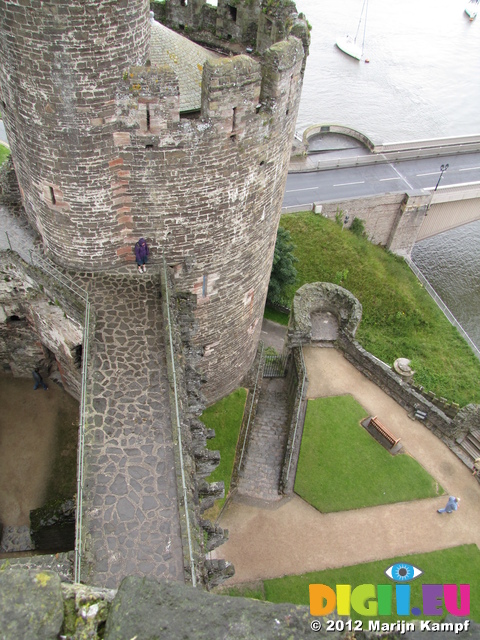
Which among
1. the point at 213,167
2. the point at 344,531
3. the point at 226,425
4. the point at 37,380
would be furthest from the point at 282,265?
the point at 213,167

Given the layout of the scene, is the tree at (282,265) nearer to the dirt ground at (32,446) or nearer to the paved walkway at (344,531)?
the paved walkway at (344,531)

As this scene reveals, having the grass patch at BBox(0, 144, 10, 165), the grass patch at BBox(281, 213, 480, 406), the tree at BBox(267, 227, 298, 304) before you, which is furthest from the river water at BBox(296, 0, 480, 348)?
the grass patch at BBox(0, 144, 10, 165)

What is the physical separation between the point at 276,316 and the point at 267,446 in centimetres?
1236

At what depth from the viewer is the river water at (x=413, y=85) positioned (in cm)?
3544

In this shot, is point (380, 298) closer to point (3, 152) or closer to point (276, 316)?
point (276, 316)

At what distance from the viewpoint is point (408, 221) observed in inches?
1268

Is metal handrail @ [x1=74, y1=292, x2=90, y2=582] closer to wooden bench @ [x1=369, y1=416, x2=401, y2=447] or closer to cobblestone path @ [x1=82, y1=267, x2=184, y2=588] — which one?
cobblestone path @ [x1=82, y1=267, x2=184, y2=588]

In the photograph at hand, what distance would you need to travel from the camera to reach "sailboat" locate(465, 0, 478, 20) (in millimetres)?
59812

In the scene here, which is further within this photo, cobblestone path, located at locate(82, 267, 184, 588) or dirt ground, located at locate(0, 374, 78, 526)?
dirt ground, located at locate(0, 374, 78, 526)

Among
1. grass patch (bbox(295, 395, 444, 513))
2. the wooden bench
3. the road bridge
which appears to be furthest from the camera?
the road bridge

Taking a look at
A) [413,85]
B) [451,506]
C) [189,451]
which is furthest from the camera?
[413,85]

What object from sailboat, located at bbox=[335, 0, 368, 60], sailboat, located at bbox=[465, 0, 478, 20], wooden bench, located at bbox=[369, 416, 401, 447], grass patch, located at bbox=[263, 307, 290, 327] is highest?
sailboat, located at bbox=[465, 0, 478, 20]

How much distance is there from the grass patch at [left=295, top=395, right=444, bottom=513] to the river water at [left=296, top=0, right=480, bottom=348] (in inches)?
703

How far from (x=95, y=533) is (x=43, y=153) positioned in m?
6.29
